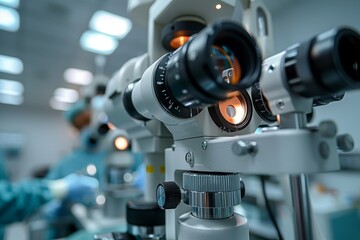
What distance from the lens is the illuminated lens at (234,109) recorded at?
0.36 meters

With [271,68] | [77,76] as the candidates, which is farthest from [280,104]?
[77,76]

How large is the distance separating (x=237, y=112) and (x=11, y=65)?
362cm

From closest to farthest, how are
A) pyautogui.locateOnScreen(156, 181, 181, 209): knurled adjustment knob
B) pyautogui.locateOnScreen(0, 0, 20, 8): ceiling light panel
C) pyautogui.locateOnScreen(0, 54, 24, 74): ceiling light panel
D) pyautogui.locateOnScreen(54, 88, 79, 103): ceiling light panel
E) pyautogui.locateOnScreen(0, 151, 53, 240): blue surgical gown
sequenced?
pyautogui.locateOnScreen(156, 181, 181, 209): knurled adjustment knob, pyautogui.locateOnScreen(0, 151, 53, 240): blue surgical gown, pyautogui.locateOnScreen(0, 0, 20, 8): ceiling light panel, pyautogui.locateOnScreen(0, 54, 24, 74): ceiling light panel, pyautogui.locateOnScreen(54, 88, 79, 103): ceiling light panel

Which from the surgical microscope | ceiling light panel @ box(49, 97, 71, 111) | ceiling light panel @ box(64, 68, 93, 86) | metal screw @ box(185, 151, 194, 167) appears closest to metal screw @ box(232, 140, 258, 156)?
the surgical microscope

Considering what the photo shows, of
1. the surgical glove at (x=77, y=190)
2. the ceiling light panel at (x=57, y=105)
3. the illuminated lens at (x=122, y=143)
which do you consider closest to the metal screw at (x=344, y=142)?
the illuminated lens at (x=122, y=143)

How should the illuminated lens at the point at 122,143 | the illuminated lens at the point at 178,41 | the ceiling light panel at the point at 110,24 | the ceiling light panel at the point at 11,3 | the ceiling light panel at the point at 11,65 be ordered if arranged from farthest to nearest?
the ceiling light panel at the point at 11,65 → the ceiling light panel at the point at 110,24 → the ceiling light panel at the point at 11,3 → the illuminated lens at the point at 122,143 → the illuminated lens at the point at 178,41

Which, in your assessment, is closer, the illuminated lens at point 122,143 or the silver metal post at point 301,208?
the silver metal post at point 301,208

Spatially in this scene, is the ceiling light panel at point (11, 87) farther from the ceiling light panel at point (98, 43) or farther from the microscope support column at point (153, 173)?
the microscope support column at point (153, 173)

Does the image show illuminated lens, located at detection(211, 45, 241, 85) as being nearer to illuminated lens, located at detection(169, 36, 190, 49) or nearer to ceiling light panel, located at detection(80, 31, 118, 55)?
illuminated lens, located at detection(169, 36, 190, 49)

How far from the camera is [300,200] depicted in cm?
25

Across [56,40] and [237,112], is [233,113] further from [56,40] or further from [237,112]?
[56,40]

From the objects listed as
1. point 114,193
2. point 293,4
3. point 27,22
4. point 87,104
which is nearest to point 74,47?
point 27,22

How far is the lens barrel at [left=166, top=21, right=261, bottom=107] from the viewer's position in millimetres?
231

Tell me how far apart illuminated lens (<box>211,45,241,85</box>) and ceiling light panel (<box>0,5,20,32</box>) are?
227 centimetres
